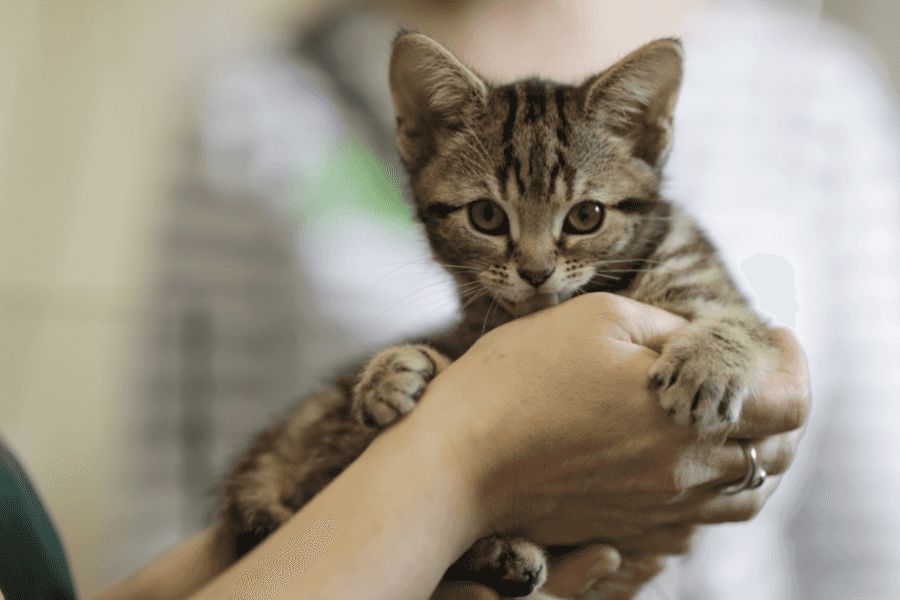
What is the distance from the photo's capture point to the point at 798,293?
35.9 inches

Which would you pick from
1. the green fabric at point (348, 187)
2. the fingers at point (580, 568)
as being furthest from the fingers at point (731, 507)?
the green fabric at point (348, 187)

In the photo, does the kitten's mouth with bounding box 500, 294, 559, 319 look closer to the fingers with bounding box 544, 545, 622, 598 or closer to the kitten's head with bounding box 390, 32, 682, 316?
the kitten's head with bounding box 390, 32, 682, 316

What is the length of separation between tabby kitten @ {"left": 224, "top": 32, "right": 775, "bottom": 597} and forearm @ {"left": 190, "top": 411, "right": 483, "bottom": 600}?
0.17 ft

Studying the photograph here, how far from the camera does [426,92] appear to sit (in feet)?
2.21

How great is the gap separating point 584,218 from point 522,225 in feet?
0.25

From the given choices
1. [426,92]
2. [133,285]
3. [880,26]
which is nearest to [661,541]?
[426,92]

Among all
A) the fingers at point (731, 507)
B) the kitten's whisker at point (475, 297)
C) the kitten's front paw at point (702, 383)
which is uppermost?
the kitten's whisker at point (475, 297)

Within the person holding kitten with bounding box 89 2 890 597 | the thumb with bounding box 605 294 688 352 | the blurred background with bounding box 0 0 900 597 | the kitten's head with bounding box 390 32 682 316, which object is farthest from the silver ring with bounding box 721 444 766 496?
the blurred background with bounding box 0 0 900 597

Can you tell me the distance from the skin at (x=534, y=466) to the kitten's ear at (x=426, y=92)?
0.29 metres

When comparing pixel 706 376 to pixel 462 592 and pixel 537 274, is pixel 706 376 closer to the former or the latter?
pixel 537 274

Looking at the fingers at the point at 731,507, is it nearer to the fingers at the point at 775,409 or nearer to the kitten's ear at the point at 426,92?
the fingers at the point at 775,409

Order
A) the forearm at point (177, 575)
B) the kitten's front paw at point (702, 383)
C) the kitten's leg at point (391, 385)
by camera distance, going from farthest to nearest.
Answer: the forearm at point (177, 575)
the kitten's leg at point (391, 385)
the kitten's front paw at point (702, 383)

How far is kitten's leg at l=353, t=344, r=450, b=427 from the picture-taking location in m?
0.56

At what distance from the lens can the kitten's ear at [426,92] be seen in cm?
63
